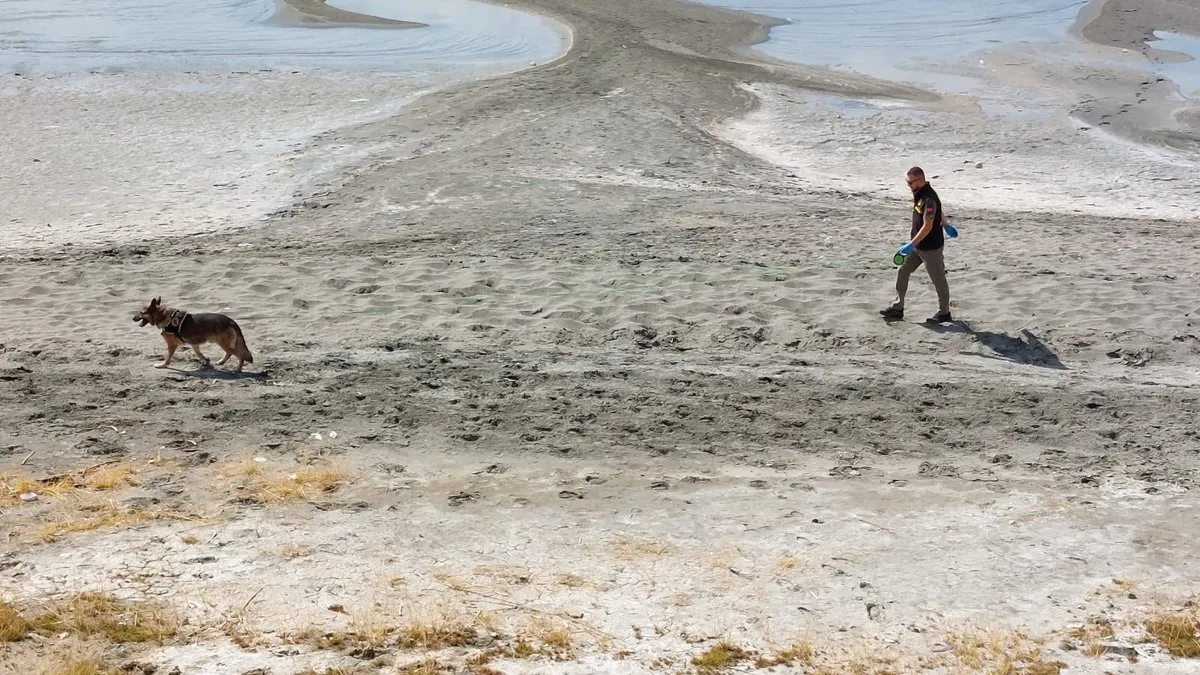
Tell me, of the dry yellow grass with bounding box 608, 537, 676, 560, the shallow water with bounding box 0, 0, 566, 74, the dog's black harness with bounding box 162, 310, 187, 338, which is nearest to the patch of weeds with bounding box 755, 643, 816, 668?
the dry yellow grass with bounding box 608, 537, 676, 560

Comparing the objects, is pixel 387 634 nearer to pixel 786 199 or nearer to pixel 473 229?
pixel 473 229

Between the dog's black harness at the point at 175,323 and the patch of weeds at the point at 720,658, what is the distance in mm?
6378

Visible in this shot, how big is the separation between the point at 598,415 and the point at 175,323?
3.94 m

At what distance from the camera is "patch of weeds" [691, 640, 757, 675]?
283 inches

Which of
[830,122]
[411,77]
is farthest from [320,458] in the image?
[411,77]

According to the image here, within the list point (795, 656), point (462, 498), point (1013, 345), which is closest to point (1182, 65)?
point (1013, 345)

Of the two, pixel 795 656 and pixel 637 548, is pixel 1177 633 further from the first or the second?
pixel 637 548

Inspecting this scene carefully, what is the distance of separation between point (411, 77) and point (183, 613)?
72.3 ft

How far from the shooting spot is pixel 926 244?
13.1 m

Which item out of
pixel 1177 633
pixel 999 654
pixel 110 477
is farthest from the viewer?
pixel 110 477

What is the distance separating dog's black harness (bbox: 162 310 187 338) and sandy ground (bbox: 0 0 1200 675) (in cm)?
52

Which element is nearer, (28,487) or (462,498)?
(28,487)

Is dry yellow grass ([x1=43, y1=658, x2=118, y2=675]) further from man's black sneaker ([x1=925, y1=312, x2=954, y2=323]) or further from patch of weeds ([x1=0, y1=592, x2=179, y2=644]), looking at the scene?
man's black sneaker ([x1=925, y1=312, x2=954, y2=323])

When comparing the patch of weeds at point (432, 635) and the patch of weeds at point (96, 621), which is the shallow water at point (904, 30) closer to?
the patch of weeds at point (432, 635)
